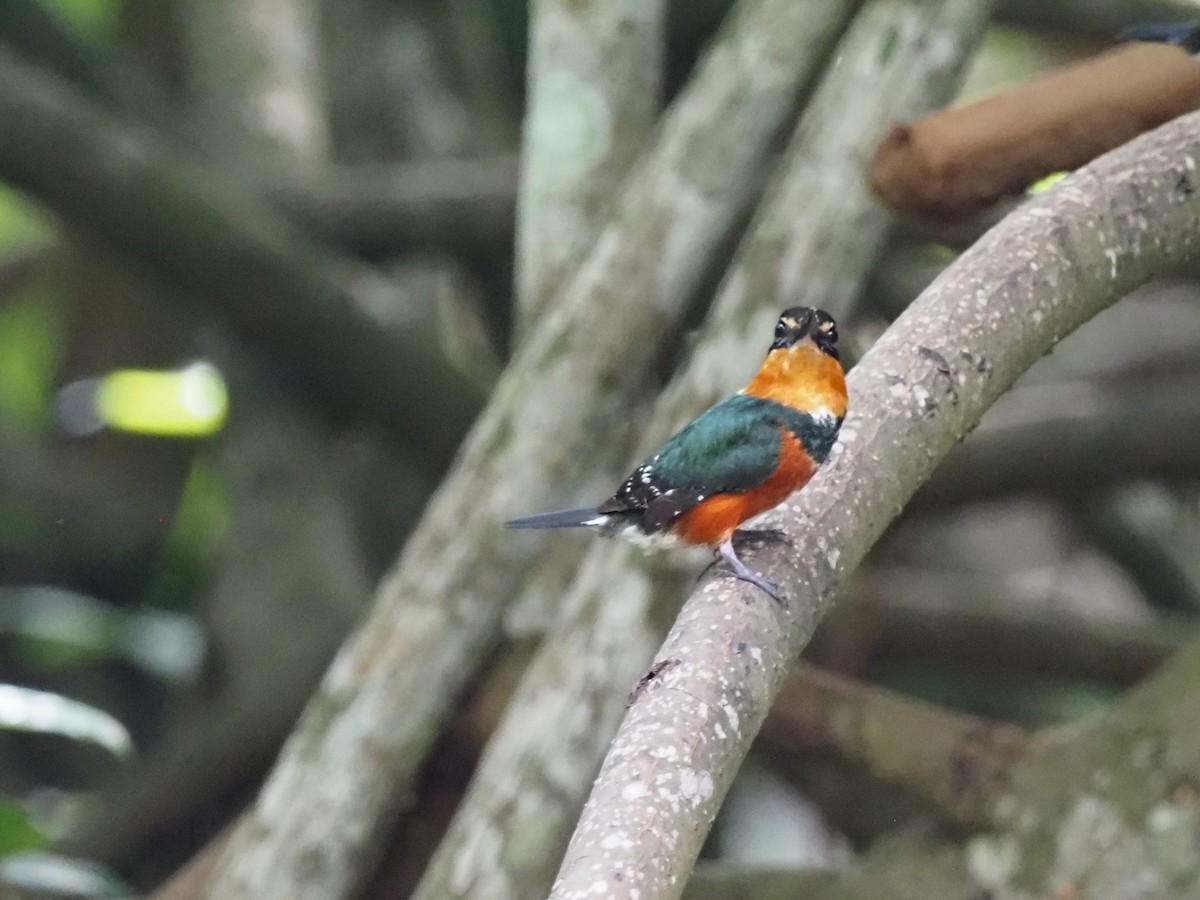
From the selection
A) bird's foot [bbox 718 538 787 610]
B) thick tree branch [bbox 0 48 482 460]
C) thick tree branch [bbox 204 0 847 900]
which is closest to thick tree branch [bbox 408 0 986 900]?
thick tree branch [bbox 204 0 847 900]

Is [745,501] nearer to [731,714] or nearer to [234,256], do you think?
[731,714]

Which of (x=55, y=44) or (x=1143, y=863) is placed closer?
(x=1143, y=863)

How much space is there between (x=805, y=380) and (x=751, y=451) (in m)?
0.12

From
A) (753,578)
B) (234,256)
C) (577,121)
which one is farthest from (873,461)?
(234,256)

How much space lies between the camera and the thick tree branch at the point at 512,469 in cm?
240

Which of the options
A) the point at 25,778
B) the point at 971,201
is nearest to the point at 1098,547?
the point at 971,201

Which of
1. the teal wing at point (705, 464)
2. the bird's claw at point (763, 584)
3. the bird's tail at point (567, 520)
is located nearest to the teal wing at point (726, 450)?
the teal wing at point (705, 464)

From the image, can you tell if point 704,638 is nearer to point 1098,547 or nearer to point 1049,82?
point 1049,82

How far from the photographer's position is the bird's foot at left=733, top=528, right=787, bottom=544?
5.28 feet

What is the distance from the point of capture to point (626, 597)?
90.7 inches

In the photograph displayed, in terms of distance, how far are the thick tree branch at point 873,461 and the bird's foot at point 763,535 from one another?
17mm

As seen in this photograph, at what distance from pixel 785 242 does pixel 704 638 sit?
1261 millimetres

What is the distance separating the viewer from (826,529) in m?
1.60

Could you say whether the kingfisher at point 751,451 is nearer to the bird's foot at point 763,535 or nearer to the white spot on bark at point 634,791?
the bird's foot at point 763,535
